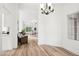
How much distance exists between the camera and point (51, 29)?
12.6ft

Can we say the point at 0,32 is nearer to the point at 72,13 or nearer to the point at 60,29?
the point at 60,29

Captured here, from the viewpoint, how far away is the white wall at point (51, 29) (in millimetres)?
3624

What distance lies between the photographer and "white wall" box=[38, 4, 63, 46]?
3.62 m

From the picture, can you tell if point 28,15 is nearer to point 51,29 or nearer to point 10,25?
point 10,25

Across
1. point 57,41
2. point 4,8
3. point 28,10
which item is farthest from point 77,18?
point 4,8

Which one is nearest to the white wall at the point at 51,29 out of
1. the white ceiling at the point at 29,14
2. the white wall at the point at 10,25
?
the white ceiling at the point at 29,14

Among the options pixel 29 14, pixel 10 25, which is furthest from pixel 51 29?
pixel 10 25

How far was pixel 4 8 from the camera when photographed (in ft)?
10.0

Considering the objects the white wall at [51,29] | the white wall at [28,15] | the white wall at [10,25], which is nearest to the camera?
the white wall at [10,25]

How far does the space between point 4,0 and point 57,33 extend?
1.92 m

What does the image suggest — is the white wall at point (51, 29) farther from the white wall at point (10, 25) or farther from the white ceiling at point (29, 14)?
the white wall at point (10, 25)

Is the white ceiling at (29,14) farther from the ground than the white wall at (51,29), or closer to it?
farther from the ground

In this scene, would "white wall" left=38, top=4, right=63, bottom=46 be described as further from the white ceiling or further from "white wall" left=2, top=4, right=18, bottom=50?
Answer: "white wall" left=2, top=4, right=18, bottom=50

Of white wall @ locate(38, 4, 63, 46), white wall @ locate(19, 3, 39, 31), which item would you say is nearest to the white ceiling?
white wall @ locate(19, 3, 39, 31)
